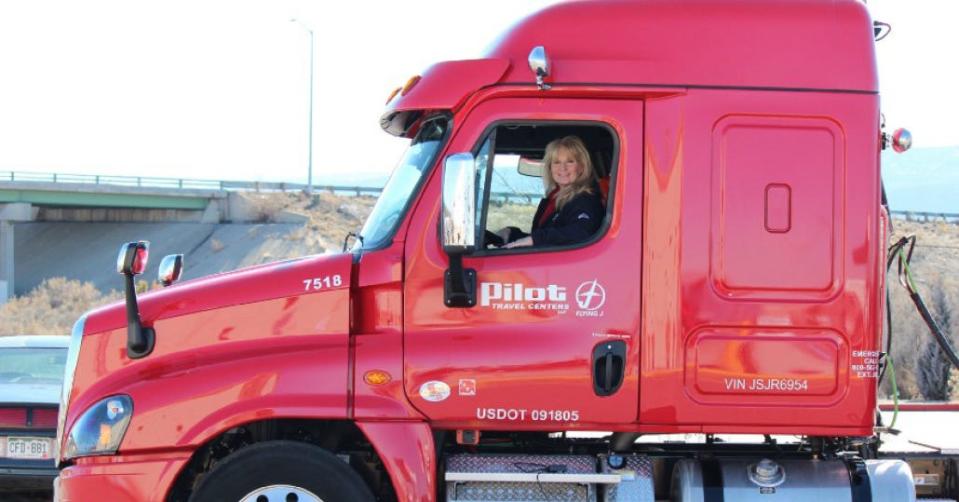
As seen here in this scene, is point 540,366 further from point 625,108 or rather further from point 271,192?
point 271,192

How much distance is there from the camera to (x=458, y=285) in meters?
5.45

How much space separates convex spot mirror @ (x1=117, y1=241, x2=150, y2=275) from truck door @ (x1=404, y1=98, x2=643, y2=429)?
1.37m

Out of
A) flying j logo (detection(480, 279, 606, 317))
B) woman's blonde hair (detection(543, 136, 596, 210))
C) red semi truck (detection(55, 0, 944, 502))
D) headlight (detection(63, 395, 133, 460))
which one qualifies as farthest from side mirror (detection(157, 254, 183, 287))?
woman's blonde hair (detection(543, 136, 596, 210))

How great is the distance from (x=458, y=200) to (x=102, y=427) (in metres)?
2.11

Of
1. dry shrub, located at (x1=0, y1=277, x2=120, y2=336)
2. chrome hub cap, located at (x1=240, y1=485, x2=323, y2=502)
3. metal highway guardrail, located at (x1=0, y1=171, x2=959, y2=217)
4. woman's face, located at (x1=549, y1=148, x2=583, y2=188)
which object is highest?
metal highway guardrail, located at (x1=0, y1=171, x2=959, y2=217)

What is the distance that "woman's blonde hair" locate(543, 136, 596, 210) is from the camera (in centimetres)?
581

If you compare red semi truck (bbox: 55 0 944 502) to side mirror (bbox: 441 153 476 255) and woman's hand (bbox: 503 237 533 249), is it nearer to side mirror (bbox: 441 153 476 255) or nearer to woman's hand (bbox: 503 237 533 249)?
woman's hand (bbox: 503 237 533 249)

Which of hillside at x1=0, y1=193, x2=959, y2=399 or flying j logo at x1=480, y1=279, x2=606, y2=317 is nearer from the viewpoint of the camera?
flying j logo at x1=480, y1=279, x2=606, y2=317

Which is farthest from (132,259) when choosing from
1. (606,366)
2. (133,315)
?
(606,366)

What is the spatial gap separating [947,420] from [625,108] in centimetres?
330

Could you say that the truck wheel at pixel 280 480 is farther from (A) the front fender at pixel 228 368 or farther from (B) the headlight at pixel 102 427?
(B) the headlight at pixel 102 427

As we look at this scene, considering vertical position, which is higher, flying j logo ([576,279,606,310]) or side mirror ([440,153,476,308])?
side mirror ([440,153,476,308])

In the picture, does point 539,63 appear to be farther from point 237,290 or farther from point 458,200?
point 237,290

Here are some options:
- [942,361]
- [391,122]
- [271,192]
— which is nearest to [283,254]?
[271,192]
